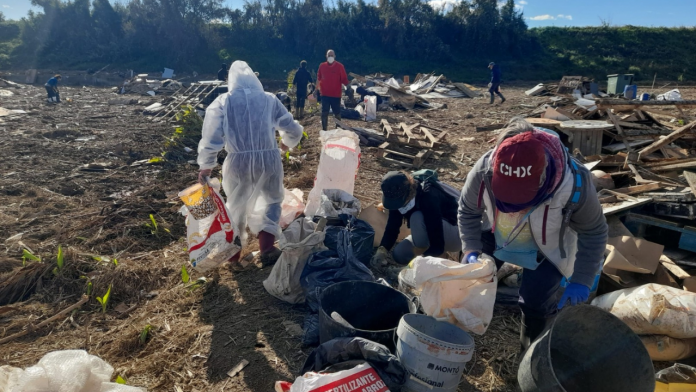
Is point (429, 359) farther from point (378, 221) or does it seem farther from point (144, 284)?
point (144, 284)

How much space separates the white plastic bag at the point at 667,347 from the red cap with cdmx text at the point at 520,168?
4.89 feet

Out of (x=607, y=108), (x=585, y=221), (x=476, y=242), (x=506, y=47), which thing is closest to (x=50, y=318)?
(x=476, y=242)

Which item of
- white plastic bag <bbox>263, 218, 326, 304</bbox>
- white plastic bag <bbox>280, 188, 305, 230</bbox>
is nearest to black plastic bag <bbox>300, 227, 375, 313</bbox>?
white plastic bag <bbox>263, 218, 326, 304</bbox>

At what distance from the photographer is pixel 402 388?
6.91ft

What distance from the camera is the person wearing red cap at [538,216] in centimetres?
194

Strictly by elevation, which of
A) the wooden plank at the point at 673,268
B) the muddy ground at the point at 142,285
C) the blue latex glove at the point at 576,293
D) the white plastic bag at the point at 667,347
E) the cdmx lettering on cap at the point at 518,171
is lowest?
the muddy ground at the point at 142,285

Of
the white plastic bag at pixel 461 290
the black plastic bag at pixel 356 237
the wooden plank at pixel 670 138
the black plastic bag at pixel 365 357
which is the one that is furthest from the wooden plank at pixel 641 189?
the black plastic bag at pixel 365 357

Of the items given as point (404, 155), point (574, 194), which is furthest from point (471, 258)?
point (404, 155)

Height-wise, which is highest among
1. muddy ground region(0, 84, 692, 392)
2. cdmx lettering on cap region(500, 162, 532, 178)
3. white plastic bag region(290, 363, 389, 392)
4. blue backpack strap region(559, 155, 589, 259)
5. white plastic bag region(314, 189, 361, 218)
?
cdmx lettering on cap region(500, 162, 532, 178)

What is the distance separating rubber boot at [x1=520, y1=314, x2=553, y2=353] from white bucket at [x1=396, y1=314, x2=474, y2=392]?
0.55 metres

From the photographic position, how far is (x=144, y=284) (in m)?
3.80

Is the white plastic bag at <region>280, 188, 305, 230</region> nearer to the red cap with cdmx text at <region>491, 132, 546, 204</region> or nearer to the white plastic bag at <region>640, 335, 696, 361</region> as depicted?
the red cap with cdmx text at <region>491, 132, 546, 204</region>

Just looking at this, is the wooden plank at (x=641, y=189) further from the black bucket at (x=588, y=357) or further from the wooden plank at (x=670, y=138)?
the black bucket at (x=588, y=357)

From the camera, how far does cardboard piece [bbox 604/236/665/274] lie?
3214 millimetres
